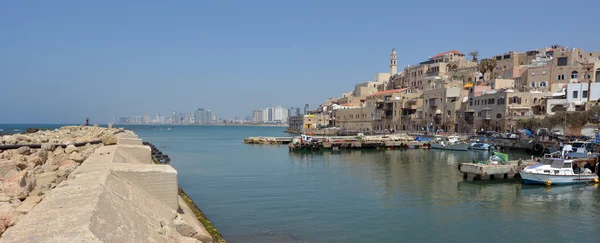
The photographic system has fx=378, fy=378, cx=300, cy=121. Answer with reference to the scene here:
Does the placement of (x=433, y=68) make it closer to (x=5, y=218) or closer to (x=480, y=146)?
(x=480, y=146)

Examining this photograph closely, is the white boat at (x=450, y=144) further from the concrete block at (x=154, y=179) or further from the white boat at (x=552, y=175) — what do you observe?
the concrete block at (x=154, y=179)

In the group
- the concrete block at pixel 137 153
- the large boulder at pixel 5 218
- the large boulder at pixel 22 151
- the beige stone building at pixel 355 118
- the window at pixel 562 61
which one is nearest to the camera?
the large boulder at pixel 5 218

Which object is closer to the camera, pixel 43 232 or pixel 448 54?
pixel 43 232

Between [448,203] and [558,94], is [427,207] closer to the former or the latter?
[448,203]

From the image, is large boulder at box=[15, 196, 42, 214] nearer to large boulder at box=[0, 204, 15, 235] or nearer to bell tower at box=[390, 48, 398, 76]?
large boulder at box=[0, 204, 15, 235]

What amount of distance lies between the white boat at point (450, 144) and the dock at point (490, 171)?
24578 mm

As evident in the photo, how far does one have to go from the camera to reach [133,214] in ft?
22.8

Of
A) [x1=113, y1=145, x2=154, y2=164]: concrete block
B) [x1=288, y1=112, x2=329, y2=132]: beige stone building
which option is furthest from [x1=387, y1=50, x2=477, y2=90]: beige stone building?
[x1=113, y1=145, x2=154, y2=164]: concrete block

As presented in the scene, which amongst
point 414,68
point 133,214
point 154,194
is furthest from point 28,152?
point 414,68

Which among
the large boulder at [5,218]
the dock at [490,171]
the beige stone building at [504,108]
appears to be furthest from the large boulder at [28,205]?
the beige stone building at [504,108]

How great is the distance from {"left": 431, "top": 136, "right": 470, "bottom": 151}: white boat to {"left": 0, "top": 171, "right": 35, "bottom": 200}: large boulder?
2088 inches

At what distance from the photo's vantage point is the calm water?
Answer: 14852mm

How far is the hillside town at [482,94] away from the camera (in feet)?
195

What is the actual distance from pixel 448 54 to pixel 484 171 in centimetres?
7827
